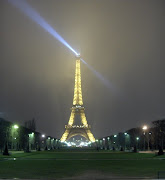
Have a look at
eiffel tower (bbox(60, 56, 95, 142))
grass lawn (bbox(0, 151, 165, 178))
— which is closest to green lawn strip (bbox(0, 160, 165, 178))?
grass lawn (bbox(0, 151, 165, 178))

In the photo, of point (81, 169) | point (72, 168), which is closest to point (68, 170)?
point (81, 169)

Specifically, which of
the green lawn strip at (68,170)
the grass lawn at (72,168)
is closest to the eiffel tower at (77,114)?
the grass lawn at (72,168)

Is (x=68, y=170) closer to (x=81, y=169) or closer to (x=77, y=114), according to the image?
(x=81, y=169)

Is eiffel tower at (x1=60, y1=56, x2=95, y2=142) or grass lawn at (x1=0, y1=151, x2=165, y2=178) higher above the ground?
eiffel tower at (x1=60, y1=56, x2=95, y2=142)

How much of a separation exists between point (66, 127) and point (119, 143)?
33.9 metres

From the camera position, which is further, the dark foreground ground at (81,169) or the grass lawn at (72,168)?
the grass lawn at (72,168)

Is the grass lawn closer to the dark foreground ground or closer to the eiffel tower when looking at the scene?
the dark foreground ground

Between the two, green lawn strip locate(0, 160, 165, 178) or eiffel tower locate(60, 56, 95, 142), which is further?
eiffel tower locate(60, 56, 95, 142)

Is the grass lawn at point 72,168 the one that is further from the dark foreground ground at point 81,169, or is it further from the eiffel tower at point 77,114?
the eiffel tower at point 77,114

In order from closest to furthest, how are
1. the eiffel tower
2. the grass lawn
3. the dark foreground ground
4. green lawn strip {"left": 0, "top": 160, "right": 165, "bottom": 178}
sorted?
the dark foreground ground → green lawn strip {"left": 0, "top": 160, "right": 165, "bottom": 178} → the grass lawn → the eiffel tower

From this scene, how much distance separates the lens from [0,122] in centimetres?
7706

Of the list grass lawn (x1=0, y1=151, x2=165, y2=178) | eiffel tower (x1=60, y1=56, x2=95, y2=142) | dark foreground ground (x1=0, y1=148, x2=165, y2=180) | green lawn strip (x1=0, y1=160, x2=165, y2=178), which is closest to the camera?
dark foreground ground (x1=0, y1=148, x2=165, y2=180)

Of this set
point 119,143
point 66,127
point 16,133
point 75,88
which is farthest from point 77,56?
point 16,133

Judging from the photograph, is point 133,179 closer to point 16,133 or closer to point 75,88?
point 16,133
